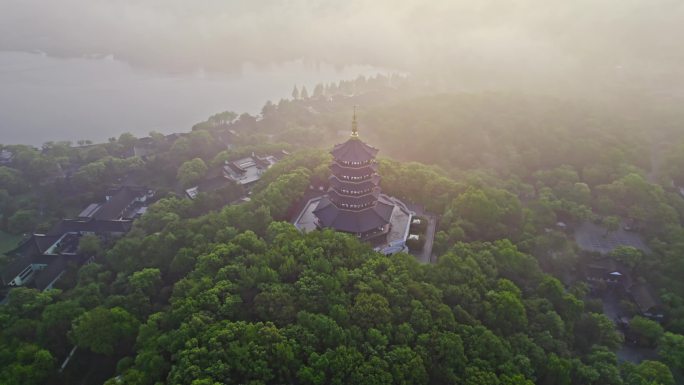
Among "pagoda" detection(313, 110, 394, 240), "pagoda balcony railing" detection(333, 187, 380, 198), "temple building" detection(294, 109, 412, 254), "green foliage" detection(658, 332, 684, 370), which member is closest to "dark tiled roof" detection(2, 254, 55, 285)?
"temple building" detection(294, 109, 412, 254)

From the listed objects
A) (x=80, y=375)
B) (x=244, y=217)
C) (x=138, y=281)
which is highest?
(x=244, y=217)

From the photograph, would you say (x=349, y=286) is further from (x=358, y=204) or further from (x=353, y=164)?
(x=353, y=164)

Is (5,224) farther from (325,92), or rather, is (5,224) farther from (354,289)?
(325,92)

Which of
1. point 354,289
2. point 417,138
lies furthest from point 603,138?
point 354,289

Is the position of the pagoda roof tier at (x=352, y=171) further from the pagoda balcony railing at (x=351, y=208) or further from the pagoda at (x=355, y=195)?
the pagoda balcony railing at (x=351, y=208)

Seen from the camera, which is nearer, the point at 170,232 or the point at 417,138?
the point at 170,232
